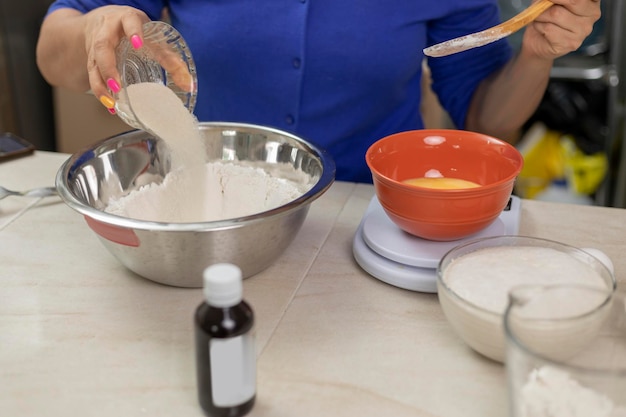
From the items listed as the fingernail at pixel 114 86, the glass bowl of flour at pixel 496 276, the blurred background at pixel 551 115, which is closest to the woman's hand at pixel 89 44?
the fingernail at pixel 114 86

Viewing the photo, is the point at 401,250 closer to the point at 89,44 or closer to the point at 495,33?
the point at 495,33

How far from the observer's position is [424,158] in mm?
1135

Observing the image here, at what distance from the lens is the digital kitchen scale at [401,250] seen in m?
0.96

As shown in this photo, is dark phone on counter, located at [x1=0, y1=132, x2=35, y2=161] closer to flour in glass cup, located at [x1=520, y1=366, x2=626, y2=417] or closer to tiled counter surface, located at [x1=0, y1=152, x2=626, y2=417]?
tiled counter surface, located at [x1=0, y1=152, x2=626, y2=417]

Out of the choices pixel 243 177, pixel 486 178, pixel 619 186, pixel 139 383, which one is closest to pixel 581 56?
pixel 619 186

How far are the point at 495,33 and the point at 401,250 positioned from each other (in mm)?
366

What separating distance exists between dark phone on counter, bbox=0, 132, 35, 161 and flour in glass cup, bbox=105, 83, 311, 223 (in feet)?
1.60

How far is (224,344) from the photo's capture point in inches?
26.1

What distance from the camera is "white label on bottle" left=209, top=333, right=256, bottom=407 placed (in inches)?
26.3

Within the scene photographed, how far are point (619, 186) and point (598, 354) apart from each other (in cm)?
193

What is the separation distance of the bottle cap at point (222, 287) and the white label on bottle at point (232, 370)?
42mm

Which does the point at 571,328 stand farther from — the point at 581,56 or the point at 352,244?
the point at 581,56

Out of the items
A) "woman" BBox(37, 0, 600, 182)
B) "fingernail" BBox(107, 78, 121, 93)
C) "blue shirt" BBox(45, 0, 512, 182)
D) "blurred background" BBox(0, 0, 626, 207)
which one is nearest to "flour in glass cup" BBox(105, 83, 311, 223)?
"fingernail" BBox(107, 78, 121, 93)

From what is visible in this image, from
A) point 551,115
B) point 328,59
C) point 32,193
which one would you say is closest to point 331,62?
point 328,59
